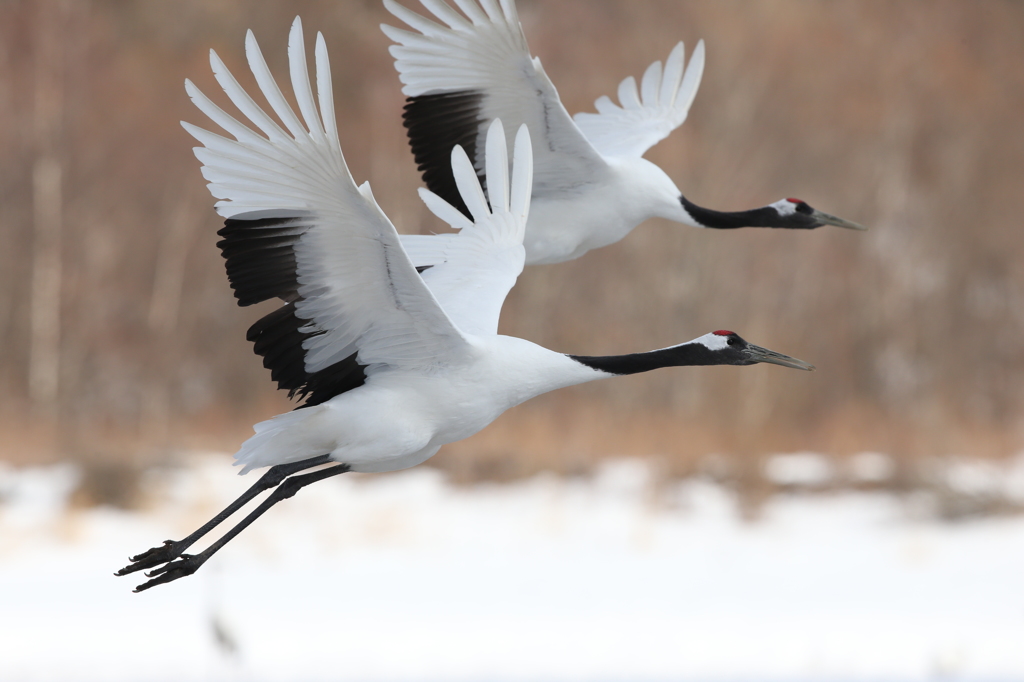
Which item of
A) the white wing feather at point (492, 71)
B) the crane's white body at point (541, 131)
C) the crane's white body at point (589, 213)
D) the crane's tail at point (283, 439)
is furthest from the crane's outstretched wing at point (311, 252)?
the crane's white body at point (589, 213)

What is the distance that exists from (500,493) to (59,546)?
4678 mm

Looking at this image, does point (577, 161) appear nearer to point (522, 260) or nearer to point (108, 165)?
point (522, 260)

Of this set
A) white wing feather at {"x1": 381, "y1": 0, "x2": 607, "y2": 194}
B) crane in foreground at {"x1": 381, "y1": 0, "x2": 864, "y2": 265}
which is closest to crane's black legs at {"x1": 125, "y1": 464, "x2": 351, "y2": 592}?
crane in foreground at {"x1": 381, "y1": 0, "x2": 864, "y2": 265}


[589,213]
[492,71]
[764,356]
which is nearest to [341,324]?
[764,356]

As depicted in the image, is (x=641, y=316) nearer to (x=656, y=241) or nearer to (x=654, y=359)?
(x=656, y=241)

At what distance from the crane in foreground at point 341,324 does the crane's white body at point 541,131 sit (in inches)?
40.3

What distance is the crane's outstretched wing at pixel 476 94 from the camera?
18.6ft

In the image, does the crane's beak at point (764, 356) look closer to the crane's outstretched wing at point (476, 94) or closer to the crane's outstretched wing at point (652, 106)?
the crane's outstretched wing at point (476, 94)

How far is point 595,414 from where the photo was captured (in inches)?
633

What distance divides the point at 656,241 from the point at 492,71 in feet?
37.9

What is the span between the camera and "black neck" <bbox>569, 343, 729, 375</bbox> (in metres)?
4.57

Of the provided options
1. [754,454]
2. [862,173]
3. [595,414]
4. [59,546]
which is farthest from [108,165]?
[862,173]

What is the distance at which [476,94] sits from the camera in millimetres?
5949

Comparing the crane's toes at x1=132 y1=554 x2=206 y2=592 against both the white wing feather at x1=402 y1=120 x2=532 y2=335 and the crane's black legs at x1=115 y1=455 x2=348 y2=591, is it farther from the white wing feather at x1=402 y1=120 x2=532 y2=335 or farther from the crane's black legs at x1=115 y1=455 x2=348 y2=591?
the white wing feather at x1=402 y1=120 x2=532 y2=335
